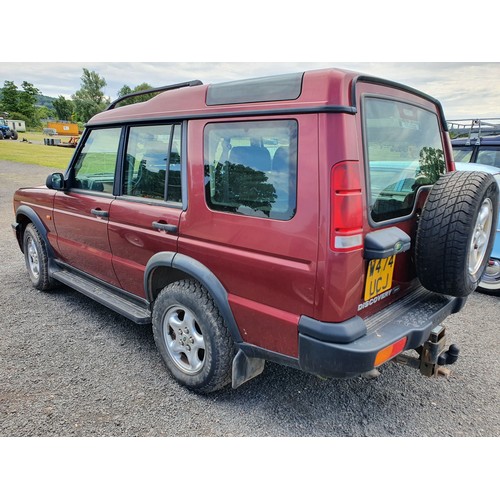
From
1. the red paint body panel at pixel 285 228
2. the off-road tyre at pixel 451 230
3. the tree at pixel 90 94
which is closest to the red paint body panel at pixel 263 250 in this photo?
the red paint body panel at pixel 285 228

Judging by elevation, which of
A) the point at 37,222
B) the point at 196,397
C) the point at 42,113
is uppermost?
the point at 42,113

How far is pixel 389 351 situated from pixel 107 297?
7.76 feet

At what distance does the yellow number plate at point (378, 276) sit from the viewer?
2030 mm

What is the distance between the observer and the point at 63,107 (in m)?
72.1

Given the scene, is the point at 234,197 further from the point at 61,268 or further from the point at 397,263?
the point at 61,268

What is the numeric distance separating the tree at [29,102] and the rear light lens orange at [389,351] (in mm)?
70418

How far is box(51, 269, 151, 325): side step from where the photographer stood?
2979 mm

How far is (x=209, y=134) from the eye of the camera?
2.37m

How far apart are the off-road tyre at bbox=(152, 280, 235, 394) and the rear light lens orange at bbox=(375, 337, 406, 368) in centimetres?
91

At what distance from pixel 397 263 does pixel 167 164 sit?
1.65 metres

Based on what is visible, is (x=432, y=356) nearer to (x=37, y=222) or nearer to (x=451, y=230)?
(x=451, y=230)

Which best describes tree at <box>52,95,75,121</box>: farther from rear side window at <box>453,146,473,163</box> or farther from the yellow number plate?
the yellow number plate

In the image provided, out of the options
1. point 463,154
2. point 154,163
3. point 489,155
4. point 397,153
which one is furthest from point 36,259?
point 489,155

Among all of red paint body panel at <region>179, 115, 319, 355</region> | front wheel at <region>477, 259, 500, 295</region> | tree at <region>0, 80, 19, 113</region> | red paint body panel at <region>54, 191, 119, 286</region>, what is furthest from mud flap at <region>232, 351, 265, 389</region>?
tree at <region>0, 80, 19, 113</region>
